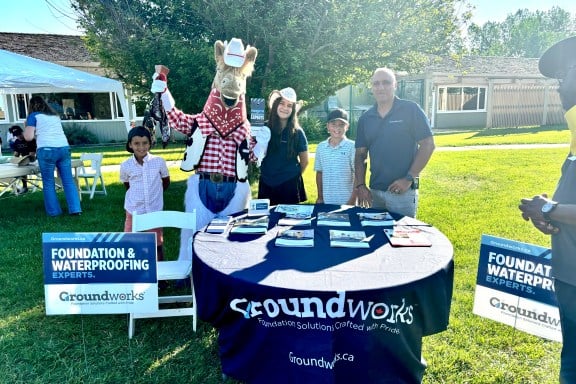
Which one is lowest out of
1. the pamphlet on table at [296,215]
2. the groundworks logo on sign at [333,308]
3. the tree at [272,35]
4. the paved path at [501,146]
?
the paved path at [501,146]

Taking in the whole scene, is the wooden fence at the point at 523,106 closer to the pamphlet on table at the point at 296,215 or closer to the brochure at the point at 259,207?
the pamphlet on table at the point at 296,215

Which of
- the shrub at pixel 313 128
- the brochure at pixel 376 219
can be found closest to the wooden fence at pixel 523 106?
the shrub at pixel 313 128

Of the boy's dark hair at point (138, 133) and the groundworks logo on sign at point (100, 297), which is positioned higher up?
the boy's dark hair at point (138, 133)

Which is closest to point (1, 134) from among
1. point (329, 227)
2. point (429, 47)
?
point (429, 47)

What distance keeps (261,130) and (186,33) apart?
435 centimetres

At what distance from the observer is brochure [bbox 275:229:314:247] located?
9.46 ft

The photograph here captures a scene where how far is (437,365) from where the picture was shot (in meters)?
3.17

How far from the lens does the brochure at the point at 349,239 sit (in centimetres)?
286

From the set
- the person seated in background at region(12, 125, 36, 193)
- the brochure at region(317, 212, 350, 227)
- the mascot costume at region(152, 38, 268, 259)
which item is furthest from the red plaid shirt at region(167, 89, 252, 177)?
the person seated in background at region(12, 125, 36, 193)

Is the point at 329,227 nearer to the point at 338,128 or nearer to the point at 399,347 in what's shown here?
the point at 399,347

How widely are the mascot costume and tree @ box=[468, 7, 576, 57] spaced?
6361 centimetres

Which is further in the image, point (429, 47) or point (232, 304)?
point (429, 47)

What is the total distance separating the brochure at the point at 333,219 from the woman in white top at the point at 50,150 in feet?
17.1

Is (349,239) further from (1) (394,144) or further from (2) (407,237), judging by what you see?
(1) (394,144)
